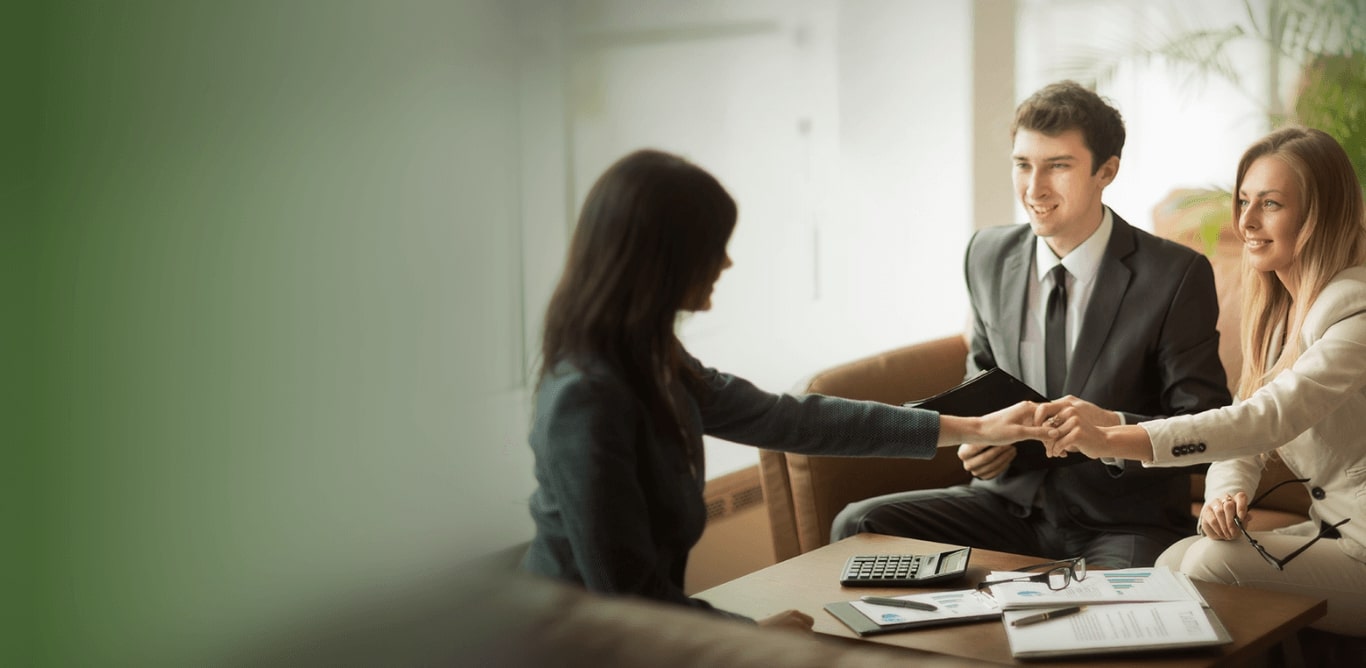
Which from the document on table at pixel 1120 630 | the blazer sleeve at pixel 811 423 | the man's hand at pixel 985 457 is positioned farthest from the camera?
the man's hand at pixel 985 457

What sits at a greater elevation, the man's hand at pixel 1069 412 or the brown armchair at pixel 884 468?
the man's hand at pixel 1069 412

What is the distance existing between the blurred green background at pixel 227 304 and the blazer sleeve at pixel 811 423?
0.74 meters

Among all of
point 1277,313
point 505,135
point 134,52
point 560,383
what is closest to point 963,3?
point 1277,313

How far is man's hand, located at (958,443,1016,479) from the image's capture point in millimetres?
1806

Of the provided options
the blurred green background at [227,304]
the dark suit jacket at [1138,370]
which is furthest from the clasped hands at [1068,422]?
the blurred green background at [227,304]

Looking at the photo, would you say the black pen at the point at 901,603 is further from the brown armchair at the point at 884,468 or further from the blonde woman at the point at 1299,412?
the brown armchair at the point at 884,468

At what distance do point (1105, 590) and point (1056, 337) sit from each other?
69cm

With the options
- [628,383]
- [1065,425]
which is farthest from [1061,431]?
[628,383]

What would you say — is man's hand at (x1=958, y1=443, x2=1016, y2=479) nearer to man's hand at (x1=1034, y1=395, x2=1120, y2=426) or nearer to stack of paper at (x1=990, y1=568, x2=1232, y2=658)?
man's hand at (x1=1034, y1=395, x2=1120, y2=426)

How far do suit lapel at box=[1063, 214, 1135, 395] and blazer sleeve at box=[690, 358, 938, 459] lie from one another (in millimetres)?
446

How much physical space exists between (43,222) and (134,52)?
9cm

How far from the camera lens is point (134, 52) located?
1.85 feet

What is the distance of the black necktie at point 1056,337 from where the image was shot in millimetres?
1908

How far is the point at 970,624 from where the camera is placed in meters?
1.28
